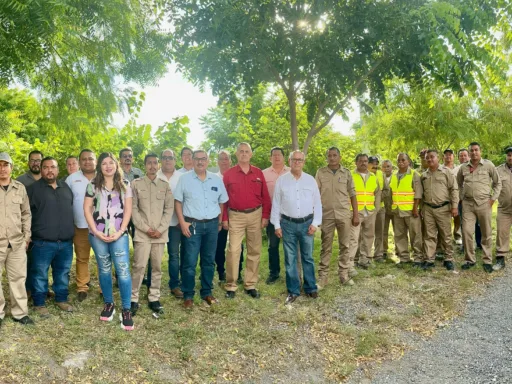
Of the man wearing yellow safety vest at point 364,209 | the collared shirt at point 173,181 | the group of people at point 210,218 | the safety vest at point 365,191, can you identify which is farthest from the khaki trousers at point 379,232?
the collared shirt at point 173,181

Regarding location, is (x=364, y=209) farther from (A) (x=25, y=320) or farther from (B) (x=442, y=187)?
(A) (x=25, y=320)

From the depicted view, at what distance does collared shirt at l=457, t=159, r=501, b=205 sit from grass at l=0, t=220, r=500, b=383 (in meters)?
1.90

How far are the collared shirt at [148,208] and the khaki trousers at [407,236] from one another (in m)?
4.91

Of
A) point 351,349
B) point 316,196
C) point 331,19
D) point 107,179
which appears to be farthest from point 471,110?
point 107,179

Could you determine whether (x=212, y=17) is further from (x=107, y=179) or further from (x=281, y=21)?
(x=107, y=179)

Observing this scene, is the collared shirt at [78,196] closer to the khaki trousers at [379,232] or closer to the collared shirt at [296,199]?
the collared shirt at [296,199]

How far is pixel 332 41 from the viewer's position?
286 inches

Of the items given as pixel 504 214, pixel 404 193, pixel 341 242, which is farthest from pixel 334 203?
pixel 504 214

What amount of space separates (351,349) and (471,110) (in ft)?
49.5

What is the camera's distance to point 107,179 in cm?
541

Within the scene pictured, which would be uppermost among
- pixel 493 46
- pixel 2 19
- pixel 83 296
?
pixel 493 46

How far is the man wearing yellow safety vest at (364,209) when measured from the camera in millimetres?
7934

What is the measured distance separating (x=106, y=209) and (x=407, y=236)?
5919 millimetres

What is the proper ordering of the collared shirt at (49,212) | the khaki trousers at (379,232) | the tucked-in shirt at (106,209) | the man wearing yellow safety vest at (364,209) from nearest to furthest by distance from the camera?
the tucked-in shirt at (106,209), the collared shirt at (49,212), the man wearing yellow safety vest at (364,209), the khaki trousers at (379,232)
